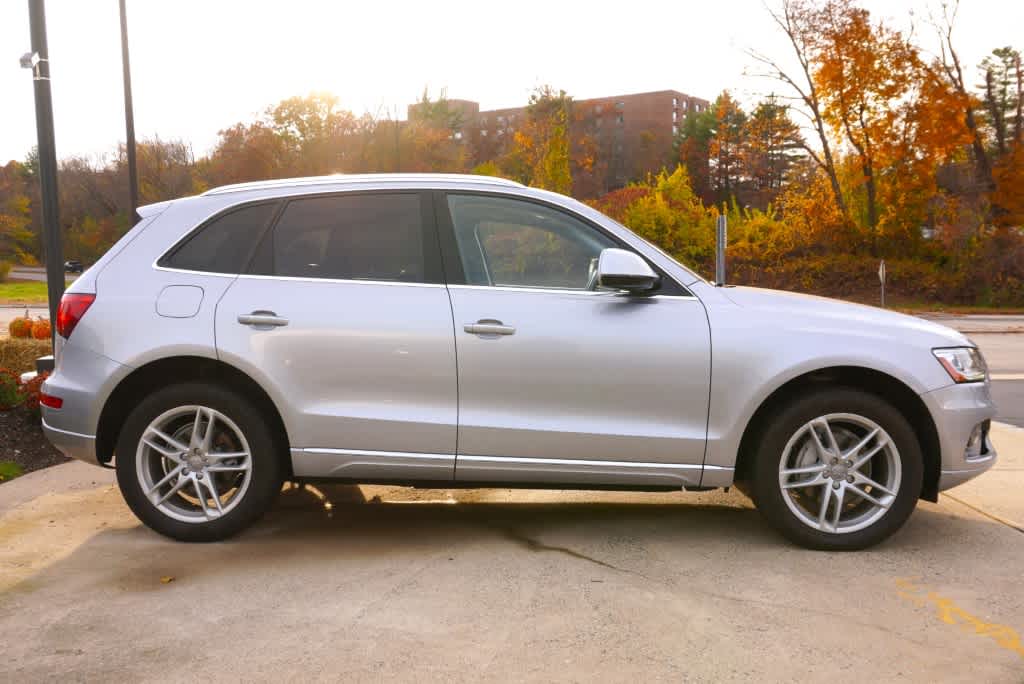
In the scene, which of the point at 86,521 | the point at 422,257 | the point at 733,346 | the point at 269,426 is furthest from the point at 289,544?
the point at 733,346

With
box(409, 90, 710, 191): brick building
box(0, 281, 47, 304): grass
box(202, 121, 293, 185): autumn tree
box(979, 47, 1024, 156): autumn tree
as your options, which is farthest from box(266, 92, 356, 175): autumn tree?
box(979, 47, 1024, 156): autumn tree

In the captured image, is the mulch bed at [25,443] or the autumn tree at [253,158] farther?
the autumn tree at [253,158]

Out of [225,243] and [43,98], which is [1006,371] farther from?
[43,98]

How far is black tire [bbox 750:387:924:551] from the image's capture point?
4508 mm

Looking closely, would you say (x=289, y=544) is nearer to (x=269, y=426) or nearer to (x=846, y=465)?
(x=269, y=426)

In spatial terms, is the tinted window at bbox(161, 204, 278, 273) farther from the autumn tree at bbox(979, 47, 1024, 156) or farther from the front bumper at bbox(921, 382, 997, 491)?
the autumn tree at bbox(979, 47, 1024, 156)

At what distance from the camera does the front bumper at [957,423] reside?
4.54 meters

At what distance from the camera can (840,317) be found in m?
4.60

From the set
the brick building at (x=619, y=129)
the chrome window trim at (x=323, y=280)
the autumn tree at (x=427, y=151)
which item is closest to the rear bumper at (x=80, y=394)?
the chrome window trim at (x=323, y=280)

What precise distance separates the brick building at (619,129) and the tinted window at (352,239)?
59750 mm

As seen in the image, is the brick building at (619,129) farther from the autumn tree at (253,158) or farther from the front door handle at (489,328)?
the front door handle at (489,328)

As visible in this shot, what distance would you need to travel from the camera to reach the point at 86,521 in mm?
5180

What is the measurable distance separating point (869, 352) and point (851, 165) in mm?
31550

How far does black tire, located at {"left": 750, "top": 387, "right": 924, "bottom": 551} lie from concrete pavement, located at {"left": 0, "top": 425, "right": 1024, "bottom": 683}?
109 millimetres
